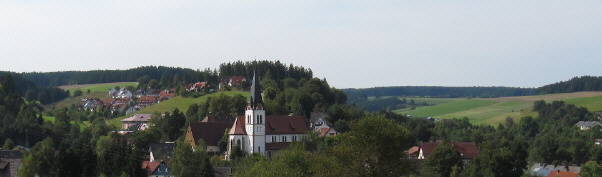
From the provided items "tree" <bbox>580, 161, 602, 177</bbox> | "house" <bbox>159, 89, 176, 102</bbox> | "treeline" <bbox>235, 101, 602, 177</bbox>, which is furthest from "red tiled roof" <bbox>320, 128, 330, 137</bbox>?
"house" <bbox>159, 89, 176, 102</bbox>

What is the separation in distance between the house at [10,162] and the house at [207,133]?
2161 cm

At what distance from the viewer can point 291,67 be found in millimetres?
147125

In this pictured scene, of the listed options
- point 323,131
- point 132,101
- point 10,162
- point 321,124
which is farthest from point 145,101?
point 10,162

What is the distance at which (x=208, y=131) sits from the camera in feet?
322

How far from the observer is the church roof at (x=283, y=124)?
98.1m

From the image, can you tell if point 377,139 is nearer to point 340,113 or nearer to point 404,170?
point 404,170

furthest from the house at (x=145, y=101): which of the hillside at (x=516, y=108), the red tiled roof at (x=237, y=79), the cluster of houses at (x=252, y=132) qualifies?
the cluster of houses at (x=252, y=132)

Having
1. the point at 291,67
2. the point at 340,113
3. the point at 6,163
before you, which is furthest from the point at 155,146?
the point at 291,67

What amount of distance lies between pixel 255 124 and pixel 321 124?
1656 cm

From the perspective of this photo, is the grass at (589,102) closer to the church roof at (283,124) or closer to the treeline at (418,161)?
the treeline at (418,161)

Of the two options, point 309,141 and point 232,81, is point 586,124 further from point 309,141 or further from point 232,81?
point 309,141

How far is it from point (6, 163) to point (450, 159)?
109 feet

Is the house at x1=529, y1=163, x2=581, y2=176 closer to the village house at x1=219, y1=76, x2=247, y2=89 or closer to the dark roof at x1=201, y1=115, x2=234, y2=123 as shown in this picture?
the dark roof at x1=201, y1=115, x2=234, y2=123

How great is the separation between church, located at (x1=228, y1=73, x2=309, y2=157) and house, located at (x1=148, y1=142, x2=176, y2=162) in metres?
5.56
